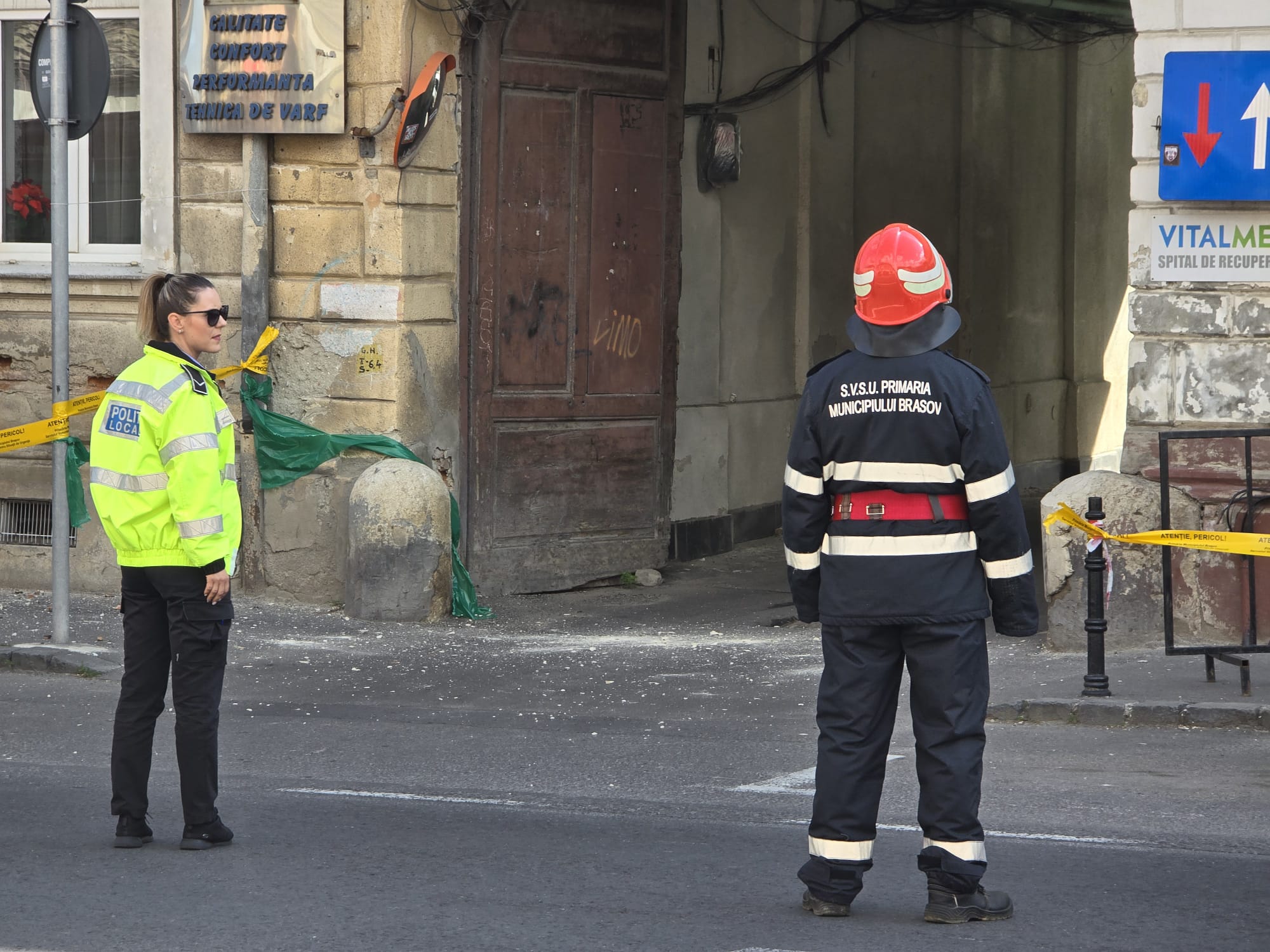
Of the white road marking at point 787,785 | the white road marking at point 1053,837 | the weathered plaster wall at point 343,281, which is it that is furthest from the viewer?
the weathered plaster wall at point 343,281

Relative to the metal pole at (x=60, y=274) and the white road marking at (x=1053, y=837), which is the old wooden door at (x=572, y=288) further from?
the white road marking at (x=1053, y=837)

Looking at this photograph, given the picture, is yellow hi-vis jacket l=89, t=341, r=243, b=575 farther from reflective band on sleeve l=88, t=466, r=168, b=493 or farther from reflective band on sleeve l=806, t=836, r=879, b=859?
reflective band on sleeve l=806, t=836, r=879, b=859

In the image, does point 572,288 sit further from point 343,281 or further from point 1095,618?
point 1095,618

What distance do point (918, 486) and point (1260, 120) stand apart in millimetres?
5016

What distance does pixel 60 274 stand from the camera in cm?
963

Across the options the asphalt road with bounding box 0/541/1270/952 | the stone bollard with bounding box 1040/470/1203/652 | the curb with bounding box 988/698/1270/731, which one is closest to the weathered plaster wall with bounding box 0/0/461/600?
the asphalt road with bounding box 0/541/1270/952

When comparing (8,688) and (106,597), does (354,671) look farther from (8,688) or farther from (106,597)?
(106,597)

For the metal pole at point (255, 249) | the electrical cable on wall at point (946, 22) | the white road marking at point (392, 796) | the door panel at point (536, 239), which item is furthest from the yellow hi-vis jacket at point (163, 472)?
the electrical cable on wall at point (946, 22)

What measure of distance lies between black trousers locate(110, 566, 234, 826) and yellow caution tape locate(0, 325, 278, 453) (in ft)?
11.7

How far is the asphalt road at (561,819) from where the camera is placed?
5199 millimetres

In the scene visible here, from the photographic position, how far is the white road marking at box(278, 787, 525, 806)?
270 inches

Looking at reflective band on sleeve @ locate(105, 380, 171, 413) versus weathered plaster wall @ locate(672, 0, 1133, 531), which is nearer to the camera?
reflective band on sleeve @ locate(105, 380, 171, 413)

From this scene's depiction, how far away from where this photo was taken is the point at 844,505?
5.30 m

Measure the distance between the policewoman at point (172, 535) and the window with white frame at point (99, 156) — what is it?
5.69m
